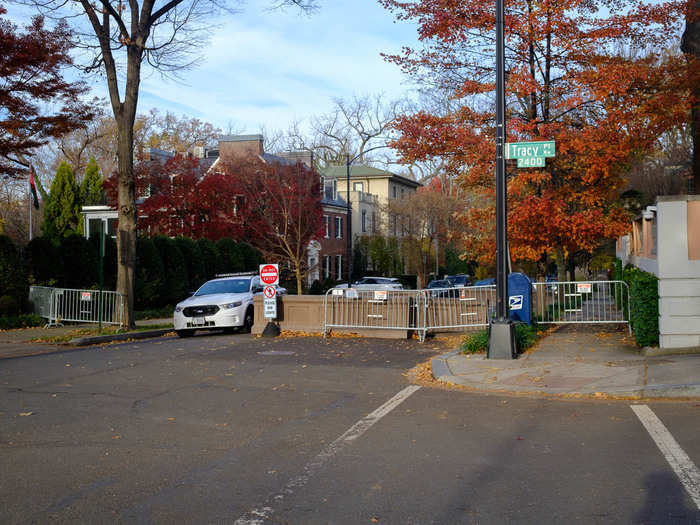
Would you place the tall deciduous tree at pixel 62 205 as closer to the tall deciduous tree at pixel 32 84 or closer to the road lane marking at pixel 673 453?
the tall deciduous tree at pixel 32 84

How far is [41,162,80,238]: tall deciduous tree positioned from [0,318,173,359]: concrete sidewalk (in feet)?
88.5

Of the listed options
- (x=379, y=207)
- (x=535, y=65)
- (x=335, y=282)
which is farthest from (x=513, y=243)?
(x=379, y=207)

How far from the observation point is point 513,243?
58.6 ft

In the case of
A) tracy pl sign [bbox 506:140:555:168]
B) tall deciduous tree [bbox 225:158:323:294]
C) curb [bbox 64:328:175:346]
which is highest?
tall deciduous tree [bbox 225:158:323:294]

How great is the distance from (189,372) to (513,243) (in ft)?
29.2

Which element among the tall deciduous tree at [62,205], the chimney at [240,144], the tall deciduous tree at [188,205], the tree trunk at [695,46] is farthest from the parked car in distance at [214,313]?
the chimney at [240,144]

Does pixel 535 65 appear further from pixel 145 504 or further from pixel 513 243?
pixel 145 504

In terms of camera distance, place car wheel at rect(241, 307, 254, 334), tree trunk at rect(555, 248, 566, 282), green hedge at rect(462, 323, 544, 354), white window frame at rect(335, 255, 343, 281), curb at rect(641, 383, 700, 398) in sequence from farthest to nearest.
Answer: white window frame at rect(335, 255, 343, 281)
tree trunk at rect(555, 248, 566, 282)
car wheel at rect(241, 307, 254, 334)
green hedge at rect(462, 323, 544, 354)
curb at rect(641, 383, 700, 398)

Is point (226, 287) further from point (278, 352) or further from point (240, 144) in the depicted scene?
point (240, 144)

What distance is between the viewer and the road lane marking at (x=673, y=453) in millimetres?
5613

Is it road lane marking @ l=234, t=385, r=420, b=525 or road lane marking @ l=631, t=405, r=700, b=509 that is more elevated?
road lane marking @ l=631, t=405, r=700, b=509

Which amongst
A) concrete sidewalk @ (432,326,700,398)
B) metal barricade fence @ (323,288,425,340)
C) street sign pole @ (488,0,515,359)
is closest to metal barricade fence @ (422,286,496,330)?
metal barricade fence @ (323,288,425,340)

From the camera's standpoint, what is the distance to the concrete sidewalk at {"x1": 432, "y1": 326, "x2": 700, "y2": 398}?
9.58 meters

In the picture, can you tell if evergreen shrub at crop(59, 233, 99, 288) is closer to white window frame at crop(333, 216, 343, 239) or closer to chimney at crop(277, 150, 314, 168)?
chimney at crop(277, 150, 314, 168)
